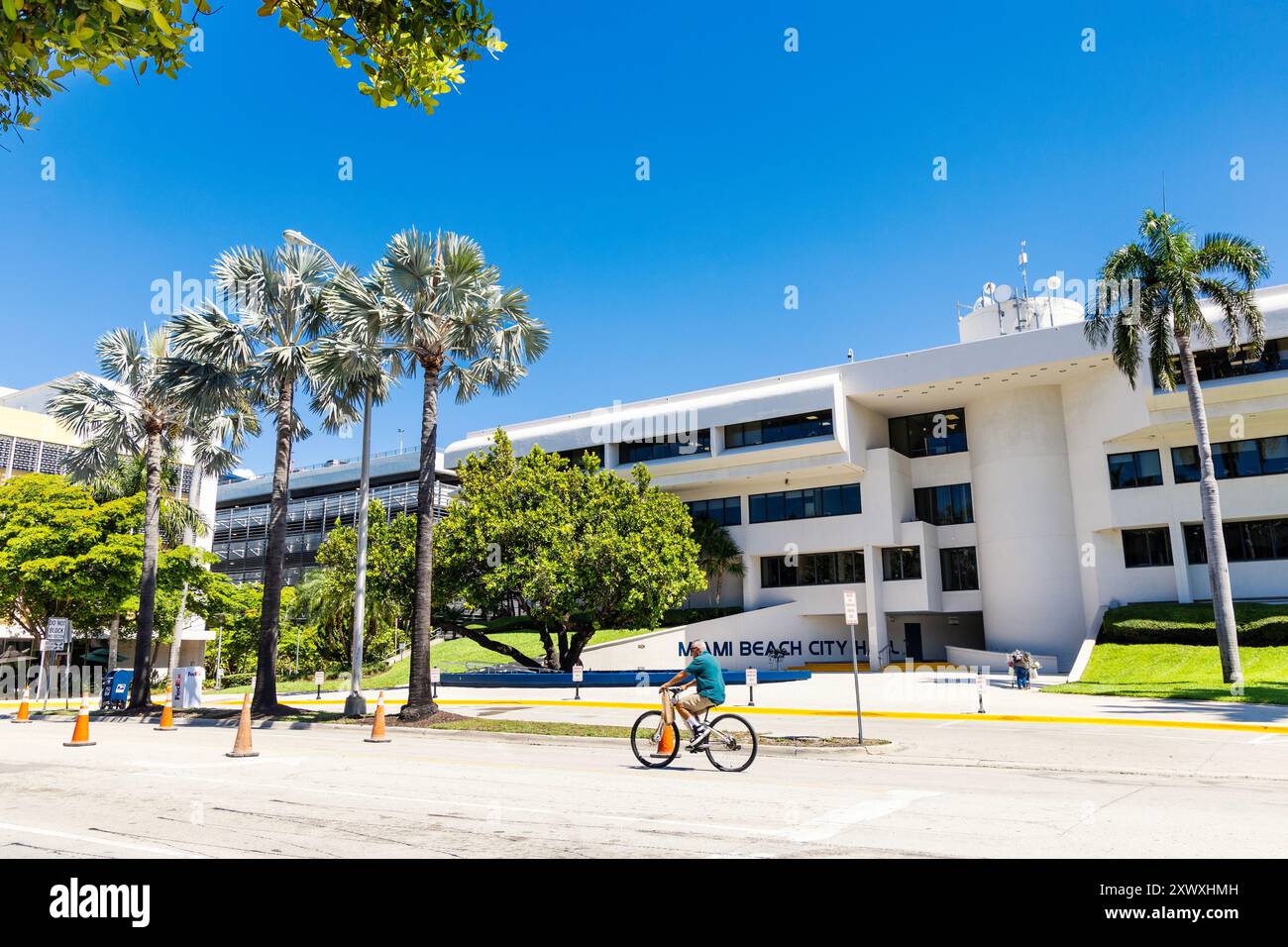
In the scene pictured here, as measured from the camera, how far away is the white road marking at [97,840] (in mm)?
6406

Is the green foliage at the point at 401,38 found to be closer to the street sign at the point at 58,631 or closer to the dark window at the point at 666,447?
the street sign at the point at 58,631

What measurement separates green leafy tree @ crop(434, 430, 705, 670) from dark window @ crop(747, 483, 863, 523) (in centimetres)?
938

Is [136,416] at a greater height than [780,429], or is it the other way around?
[780,429]

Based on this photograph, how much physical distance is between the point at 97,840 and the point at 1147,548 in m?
39.6

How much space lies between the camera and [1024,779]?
1077 centimetres

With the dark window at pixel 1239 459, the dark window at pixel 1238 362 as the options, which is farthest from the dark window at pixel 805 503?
the dark window at pixel 1238 362

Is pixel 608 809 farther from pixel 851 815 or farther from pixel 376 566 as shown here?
pixel 376 566

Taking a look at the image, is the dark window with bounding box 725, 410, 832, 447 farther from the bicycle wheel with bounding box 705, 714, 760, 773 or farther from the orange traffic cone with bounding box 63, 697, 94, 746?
the orange traffic cone with bounding box 63, 697, 94, 746

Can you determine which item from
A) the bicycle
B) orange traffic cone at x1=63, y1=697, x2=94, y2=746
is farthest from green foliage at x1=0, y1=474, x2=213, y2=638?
the bicycle

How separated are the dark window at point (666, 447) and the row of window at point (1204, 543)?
66.4 ft

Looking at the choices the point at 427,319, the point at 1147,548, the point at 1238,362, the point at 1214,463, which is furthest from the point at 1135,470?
the point at 427,319

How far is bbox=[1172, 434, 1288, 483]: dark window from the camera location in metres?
34.3

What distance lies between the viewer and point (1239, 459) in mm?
34969
